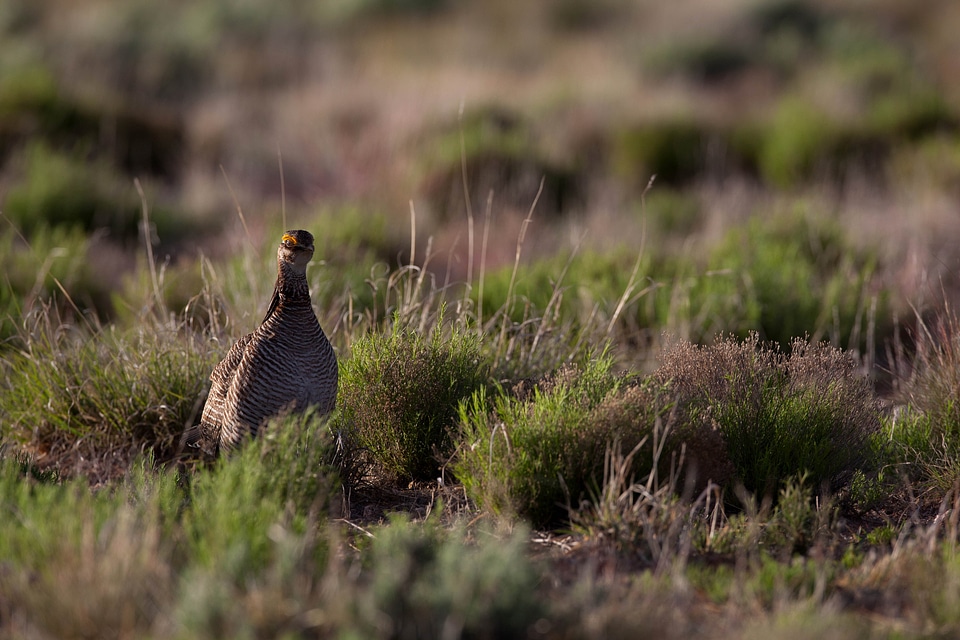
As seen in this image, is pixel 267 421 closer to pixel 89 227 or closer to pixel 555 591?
pixel 555 591

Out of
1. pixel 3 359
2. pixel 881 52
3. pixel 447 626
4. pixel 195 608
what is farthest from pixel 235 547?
pixel 881 52

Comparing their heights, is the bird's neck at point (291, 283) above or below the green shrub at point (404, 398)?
above

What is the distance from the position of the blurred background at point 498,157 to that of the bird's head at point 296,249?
105 centimetres

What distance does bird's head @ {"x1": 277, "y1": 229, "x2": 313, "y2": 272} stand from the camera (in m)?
4.19

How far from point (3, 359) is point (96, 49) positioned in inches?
538

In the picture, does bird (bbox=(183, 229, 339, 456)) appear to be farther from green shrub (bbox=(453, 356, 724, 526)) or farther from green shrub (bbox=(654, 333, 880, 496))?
green shrub (bbox=(654, 333, 880, 496))

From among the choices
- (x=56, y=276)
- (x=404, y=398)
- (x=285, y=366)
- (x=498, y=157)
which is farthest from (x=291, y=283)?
(x=498, y=157)

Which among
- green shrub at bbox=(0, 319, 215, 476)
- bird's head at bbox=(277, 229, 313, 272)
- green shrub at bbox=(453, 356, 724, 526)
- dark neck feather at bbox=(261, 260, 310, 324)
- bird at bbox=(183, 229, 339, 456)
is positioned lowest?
green shrub at bbox=(0, 319, 215, 476)

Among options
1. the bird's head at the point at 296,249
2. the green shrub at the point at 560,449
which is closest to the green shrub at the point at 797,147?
the green shrub at the point at 560,449

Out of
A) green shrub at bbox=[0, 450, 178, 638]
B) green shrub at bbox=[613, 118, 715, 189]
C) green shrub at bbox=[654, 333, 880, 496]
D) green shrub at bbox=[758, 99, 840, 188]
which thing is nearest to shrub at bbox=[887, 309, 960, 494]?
green shrub at bbox=[654, 333, 880, 496]

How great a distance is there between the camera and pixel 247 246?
604 centimetres

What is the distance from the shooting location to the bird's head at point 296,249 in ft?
13.8

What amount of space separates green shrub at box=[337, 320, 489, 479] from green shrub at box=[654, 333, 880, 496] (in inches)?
36.9

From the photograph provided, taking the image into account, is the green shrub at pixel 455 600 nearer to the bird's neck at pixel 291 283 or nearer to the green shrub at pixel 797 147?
the bird's neck at pixel 291 283
